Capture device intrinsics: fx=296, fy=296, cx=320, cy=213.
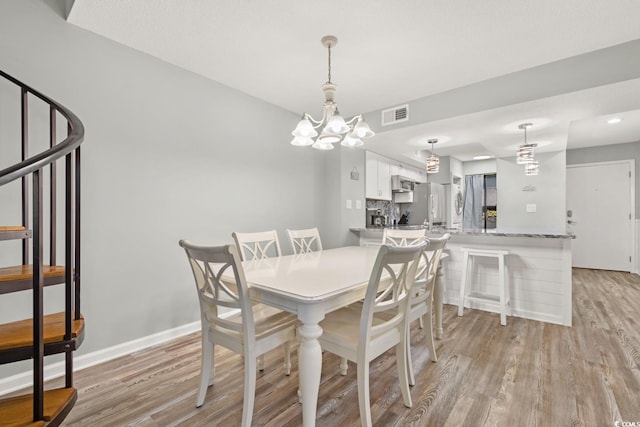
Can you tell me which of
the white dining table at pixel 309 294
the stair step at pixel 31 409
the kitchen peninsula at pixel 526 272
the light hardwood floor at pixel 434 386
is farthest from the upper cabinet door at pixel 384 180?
the stair step at pixel 31 409

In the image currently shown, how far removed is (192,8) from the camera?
185cm

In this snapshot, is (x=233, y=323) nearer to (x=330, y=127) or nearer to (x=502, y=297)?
(x=330, y=127)

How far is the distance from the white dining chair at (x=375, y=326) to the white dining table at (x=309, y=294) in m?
0.13

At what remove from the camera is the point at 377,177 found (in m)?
4.68

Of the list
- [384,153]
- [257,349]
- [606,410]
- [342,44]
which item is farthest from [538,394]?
[384,153]

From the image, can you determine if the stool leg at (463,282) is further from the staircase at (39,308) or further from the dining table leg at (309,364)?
the staircase at (39,308)

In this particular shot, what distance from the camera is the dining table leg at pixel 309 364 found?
1316mm

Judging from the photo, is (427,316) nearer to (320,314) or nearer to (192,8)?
(320,314)

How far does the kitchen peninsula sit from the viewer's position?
9.25 ft

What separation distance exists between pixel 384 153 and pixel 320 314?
3753 millimetres

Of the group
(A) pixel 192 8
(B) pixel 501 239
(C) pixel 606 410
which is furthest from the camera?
(B) pixel 501 239

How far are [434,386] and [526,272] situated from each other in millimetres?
1898

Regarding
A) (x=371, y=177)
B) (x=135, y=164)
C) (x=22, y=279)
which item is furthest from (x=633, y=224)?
(x=22, y=279)

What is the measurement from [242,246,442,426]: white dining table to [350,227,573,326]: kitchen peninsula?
141 centimetres
